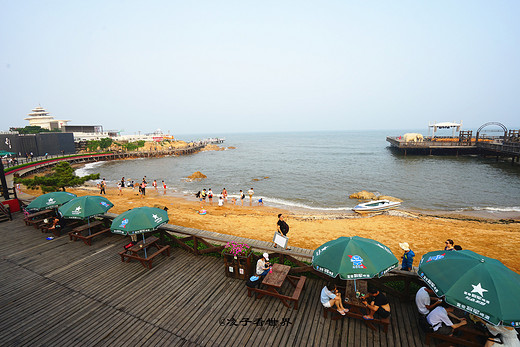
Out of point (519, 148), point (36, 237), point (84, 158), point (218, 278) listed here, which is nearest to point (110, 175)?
point (84, 158)

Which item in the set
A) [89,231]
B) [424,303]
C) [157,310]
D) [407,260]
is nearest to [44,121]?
[89,231]

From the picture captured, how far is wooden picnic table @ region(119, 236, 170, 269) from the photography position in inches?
324

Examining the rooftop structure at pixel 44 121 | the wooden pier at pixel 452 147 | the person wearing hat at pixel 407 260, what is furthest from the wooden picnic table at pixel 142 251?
the rooftop structure at pixel 44 121

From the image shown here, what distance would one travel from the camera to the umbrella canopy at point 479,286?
4074 mm

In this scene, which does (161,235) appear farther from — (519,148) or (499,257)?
(519,148)

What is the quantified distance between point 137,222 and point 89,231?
4374 millimetres

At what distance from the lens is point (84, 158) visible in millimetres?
59469

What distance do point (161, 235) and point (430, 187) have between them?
3340 centimetres

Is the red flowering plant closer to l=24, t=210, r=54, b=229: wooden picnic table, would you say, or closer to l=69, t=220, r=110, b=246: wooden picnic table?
l=69, t=220, r=110, b=246: wooden picnic table

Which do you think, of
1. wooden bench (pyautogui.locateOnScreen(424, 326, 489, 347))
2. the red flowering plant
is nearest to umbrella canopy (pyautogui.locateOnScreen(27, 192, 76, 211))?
the red flowering plant

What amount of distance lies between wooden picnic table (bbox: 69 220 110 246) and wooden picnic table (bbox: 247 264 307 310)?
748cm

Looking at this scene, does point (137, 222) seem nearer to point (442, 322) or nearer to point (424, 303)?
point (424, 303)

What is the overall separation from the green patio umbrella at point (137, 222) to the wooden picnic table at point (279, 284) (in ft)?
12.8

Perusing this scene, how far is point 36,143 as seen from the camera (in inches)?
2093
